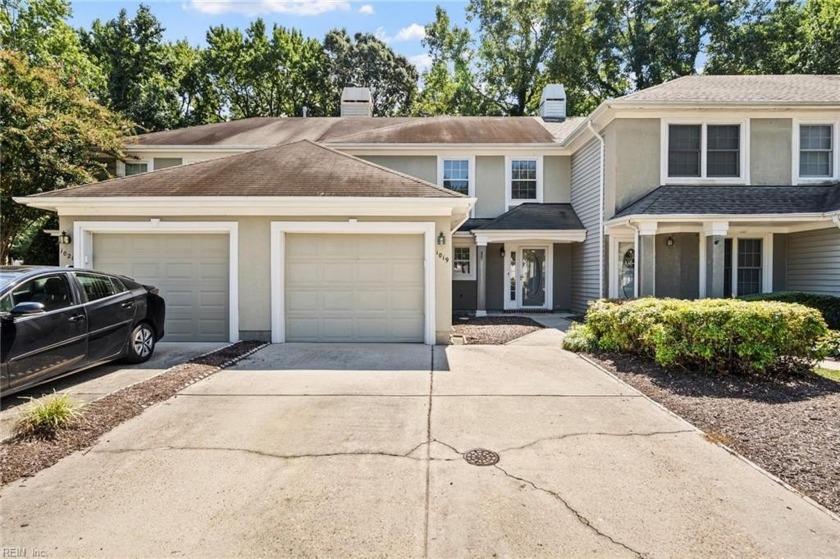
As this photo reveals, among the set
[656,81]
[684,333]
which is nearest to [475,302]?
[684,333]

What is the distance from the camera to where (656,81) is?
2614cm

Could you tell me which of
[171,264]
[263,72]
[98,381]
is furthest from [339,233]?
[263,72]

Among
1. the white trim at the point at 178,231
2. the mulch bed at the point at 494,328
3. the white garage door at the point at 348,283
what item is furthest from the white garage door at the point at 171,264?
the mulch bed at the point at 494,328

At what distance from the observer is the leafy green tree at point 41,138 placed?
12953 millimetres

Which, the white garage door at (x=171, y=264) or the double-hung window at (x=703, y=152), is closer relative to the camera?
the white garage door at (x=171, y=264)

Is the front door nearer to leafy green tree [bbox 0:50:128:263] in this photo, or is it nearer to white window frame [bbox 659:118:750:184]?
white window frame [bbox 659:118:750:184]

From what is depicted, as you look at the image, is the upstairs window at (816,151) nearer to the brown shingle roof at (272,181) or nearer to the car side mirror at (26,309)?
the brown shingle roof at (272,181)

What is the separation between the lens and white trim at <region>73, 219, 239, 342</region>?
8625mm

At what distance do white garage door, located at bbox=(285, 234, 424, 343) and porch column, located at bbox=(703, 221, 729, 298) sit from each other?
7.26m

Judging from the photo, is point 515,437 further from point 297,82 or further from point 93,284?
point 297,82

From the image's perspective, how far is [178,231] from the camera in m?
8.73

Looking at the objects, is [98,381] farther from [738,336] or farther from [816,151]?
[816,151]

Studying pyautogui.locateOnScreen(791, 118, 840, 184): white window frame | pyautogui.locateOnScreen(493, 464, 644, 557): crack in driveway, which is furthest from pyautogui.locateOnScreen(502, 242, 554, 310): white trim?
pyautogui.locateOnScreen(493, 464, 644, 557): crack in driveway

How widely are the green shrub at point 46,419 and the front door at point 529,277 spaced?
1232 cm
